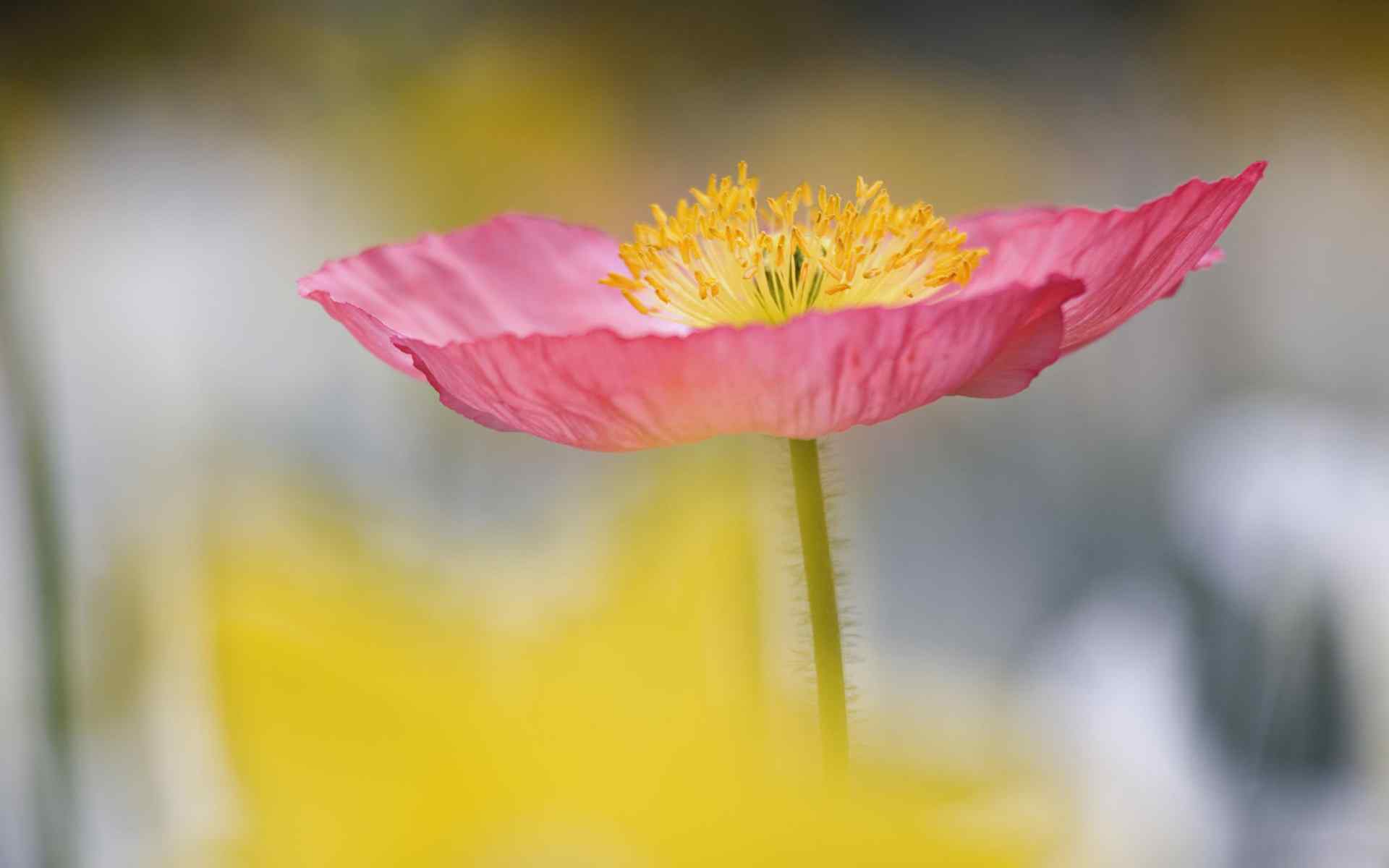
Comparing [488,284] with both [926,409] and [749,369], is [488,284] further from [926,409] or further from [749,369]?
[926,409]

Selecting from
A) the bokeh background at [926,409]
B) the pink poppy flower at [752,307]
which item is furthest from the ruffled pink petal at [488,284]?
the bokeh background at [926,409]

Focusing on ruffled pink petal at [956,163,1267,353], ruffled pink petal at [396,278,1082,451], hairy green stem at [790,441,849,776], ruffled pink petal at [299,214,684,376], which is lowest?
hairy green stem at [790,441,849,776]

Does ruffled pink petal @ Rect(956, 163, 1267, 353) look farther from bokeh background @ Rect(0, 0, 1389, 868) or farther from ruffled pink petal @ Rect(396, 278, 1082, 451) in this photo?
bokeh background @ Rect(0, 0, 1389, 868)

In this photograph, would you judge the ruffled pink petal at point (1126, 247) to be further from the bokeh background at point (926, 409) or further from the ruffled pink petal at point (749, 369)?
the bokeh background at point (926, 409)

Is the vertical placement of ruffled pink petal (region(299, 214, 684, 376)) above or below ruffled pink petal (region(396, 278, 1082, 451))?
above

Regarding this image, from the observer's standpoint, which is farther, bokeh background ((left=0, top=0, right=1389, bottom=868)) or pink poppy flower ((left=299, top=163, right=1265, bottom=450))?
bokeh background ((left=0, top=0, right=1389, bottom=868))

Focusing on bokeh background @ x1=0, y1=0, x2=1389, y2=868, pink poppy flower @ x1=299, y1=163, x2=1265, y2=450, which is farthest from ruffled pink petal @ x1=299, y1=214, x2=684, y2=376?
bokeh background @ x1=0, y1=0, x2=1389, y2=868
